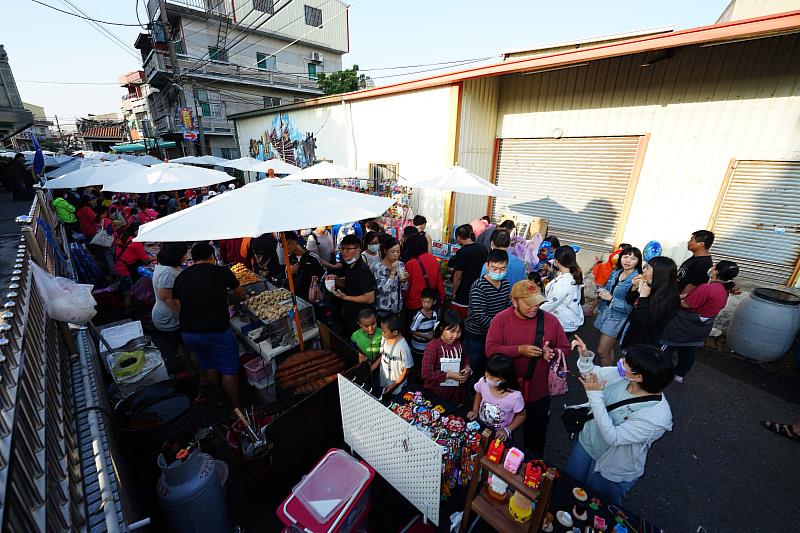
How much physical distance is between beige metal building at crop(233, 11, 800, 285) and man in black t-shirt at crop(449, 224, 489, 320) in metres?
4.19

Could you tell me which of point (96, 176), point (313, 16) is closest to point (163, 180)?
point (96, 176)

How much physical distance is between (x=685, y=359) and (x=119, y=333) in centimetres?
833

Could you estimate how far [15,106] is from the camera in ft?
44.5

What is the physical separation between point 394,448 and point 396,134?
9497 mm

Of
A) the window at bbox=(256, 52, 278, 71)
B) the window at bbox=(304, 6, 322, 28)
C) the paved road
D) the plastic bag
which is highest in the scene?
the window at bbox=(304, 6, 322, 28)

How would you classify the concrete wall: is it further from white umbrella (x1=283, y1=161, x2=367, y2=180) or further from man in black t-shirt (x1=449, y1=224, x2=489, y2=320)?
man in black t-shirt (x1=449, y1=224, x2=489, y2=320)

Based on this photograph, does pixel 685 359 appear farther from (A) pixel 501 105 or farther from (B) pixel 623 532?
(A) pixel 501 105

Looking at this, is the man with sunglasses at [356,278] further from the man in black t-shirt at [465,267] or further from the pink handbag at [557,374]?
the pink handbag at [557,374]

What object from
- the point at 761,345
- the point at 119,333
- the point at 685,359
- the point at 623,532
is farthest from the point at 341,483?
the point at 761,345

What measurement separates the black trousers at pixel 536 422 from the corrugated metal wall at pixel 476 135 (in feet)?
22.2

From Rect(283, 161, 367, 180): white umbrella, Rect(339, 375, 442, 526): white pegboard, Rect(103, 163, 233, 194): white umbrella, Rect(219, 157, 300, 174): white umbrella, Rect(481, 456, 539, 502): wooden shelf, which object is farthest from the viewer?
Rect(219, 157, 300, 174): white umbrella

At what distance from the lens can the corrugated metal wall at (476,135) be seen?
334 inches

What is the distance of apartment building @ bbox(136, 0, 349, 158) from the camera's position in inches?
1069

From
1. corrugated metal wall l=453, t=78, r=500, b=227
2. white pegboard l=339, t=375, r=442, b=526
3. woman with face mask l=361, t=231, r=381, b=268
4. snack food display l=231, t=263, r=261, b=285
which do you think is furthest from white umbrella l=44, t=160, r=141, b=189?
white pegboard l=339, t=375, r=442, b=526
